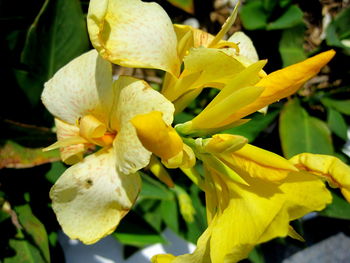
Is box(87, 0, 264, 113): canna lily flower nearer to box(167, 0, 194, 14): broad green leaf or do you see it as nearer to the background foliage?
the background foliage

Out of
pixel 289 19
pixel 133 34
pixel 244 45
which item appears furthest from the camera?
pixel 289 19

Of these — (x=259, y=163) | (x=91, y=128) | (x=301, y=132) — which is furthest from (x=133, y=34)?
(x=301, y=132)

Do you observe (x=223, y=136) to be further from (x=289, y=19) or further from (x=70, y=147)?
(x=289, y=19)

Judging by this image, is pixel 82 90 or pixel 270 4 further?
pixel 270 4

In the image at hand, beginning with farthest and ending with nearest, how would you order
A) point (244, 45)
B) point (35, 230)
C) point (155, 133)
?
point (35, 230), point (244, 45), point (155, 133)

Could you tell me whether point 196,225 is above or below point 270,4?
below

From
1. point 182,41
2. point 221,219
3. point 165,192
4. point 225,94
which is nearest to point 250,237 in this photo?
A: point 221,219

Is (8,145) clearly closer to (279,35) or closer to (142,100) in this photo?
(142,100)
